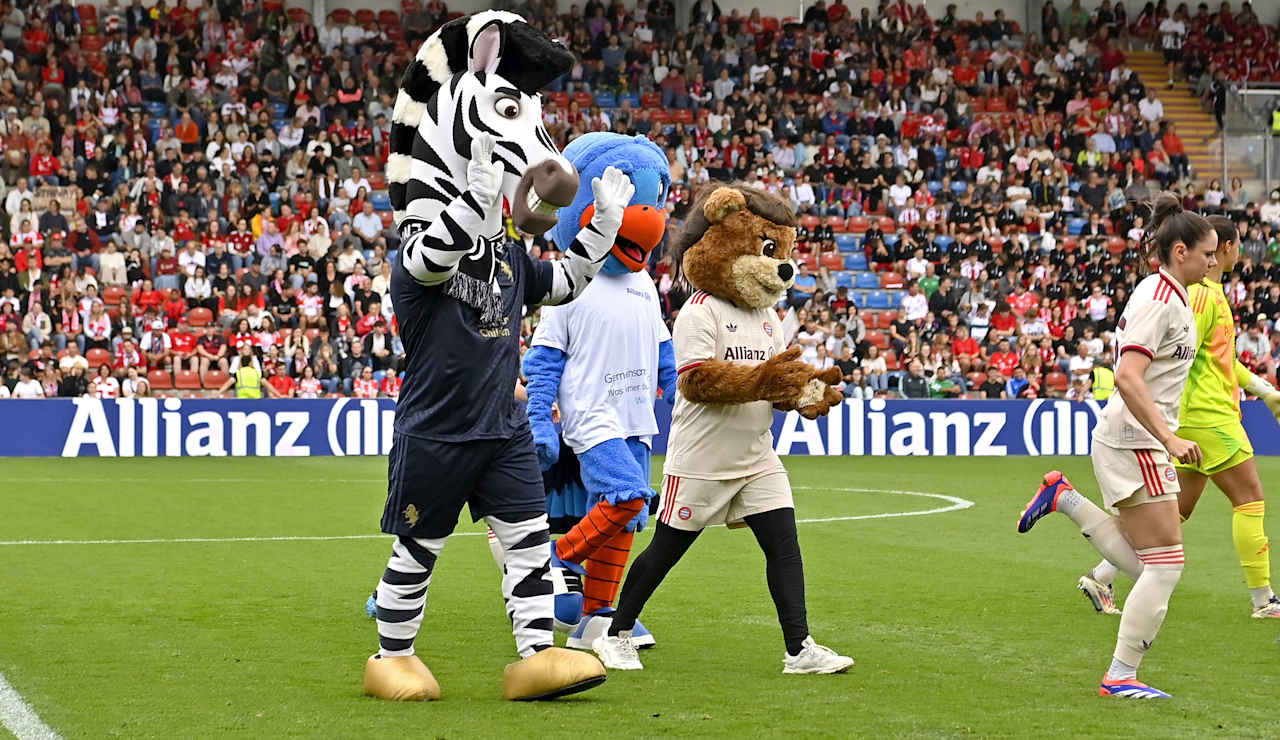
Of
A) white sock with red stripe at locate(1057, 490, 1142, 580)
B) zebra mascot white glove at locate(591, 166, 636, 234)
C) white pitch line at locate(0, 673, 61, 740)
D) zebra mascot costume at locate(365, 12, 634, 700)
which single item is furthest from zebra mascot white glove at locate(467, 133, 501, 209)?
white sock with red stripe at locate(1057, 490, 1142, 580)

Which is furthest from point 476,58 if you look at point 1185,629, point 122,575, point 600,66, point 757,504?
point 600,66

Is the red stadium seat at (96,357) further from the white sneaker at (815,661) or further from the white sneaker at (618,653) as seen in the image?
the white sneaker at (815,661)

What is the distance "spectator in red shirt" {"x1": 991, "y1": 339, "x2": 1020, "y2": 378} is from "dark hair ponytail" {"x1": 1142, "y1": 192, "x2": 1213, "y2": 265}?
19110 mm

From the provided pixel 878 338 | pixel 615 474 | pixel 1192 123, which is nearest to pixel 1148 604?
pixel 615 474

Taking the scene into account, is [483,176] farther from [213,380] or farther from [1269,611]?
[213,380]

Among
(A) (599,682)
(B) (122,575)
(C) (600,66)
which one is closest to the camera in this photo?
(A) (599,682)

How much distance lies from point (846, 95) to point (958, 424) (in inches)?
468

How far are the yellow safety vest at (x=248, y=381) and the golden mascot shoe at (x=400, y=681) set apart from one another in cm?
1693

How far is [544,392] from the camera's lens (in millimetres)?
6777

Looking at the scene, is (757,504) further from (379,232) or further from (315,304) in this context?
(379,232)

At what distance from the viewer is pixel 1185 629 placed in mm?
7602

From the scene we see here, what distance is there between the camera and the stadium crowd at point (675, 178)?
2417 cm

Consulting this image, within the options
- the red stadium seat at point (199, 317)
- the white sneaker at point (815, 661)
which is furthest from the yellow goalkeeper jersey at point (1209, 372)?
the red stadium seat at point (199, 317)

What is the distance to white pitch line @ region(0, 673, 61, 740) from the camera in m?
4.98
